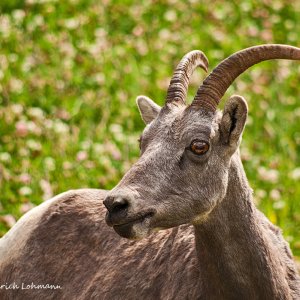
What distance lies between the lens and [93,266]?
6.59m

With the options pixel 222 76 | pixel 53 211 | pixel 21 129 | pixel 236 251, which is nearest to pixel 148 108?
pixel 222 76

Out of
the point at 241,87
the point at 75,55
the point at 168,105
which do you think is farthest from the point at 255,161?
the point at 168,105

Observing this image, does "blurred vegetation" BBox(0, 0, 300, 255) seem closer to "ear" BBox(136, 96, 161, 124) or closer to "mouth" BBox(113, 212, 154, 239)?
"ear" BBox(136, 96, 161, 124)

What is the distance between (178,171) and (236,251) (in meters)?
0.58

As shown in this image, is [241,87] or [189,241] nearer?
[189,241]

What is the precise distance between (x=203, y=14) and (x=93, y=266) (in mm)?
6612

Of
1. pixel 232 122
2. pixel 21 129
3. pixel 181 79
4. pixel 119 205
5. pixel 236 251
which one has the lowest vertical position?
pixel 236 251

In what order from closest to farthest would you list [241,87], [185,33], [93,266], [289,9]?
[93,266] → [241,87] → [185,33] → [289,9]

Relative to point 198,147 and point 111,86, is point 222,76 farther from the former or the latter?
point 111,86

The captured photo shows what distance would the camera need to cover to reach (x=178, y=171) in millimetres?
5453

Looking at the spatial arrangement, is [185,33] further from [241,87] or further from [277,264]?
[277,264]

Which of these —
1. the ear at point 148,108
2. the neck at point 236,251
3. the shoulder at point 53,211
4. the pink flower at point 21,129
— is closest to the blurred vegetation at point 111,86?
the pink flower at point 21,129

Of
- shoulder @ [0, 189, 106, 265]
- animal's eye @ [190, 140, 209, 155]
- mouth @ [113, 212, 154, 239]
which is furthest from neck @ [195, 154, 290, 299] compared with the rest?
shoulder @ [0, 189, 106, 265]

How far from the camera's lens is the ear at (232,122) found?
555 cm
